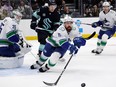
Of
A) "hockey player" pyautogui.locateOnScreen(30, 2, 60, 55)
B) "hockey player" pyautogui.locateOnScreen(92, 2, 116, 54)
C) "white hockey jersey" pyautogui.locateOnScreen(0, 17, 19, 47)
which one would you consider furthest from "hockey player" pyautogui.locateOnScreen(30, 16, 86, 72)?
"hockey player" pyautogui.locateOnScreen(92, 2, 116, 54)

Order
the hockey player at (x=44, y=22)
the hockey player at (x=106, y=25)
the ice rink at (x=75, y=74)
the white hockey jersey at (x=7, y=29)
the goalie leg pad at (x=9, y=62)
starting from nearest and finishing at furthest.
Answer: the ice rink at (x=75, y=74), the white hockey jersey at (x=7, y=29), the goalie leg pad at (x=9, y=62), the hockey player at (x=44, y=22), the hockey player at (x=106, y=25)

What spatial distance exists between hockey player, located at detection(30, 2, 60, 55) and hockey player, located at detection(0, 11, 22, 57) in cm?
46

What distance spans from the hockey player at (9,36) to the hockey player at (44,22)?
1.50ft

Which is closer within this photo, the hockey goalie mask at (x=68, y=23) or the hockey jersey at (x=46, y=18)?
the hockey goalie mask at (x=68, y=23)

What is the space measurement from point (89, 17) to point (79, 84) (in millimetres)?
5271

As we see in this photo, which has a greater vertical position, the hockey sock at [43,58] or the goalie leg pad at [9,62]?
the hockey sock at [43,58]

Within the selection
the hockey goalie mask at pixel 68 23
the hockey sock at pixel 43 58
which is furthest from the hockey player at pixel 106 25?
the hockey goalie mask at pixel 68 23

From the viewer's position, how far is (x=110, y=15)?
673 centimetres

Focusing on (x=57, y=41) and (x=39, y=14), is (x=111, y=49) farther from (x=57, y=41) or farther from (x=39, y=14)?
(x=57, y=41)

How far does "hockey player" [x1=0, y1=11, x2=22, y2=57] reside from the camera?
17.4 feet

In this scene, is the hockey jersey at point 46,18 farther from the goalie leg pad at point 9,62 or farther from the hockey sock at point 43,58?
the hockey sock at point 43,58

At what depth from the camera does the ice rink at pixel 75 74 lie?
14.7ft

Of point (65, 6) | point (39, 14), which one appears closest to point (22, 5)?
point (65, 6)

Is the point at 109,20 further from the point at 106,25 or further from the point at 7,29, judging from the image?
the point at 7,29
